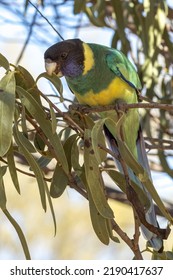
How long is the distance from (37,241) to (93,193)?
121 inches

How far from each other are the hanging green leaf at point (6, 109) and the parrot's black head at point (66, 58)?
0.46 metres

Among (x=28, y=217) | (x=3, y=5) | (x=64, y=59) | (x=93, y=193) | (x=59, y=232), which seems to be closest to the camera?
(x=93, y=193)

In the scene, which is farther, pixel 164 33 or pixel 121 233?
pixel 164 33

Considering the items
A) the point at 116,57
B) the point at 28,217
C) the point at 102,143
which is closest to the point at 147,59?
the point at 116,57

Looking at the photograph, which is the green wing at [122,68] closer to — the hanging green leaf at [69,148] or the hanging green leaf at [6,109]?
the hanging green leaf at [69,148]

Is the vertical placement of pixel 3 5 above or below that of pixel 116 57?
above

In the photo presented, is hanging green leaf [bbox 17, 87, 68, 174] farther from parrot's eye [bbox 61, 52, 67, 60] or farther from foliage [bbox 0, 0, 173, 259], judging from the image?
parrot's eye [bbox 61, 52, 67, 60]

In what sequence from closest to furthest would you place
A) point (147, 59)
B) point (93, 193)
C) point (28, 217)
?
point (93, 193), point (147, 59), point (28, 217)

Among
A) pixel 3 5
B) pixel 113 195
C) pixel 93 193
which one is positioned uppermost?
pixel 3 5

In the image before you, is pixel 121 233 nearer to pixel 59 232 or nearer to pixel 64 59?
pixel 64 59

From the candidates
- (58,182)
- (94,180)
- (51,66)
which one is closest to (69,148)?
(58,182)

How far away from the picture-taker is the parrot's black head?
2.05 m

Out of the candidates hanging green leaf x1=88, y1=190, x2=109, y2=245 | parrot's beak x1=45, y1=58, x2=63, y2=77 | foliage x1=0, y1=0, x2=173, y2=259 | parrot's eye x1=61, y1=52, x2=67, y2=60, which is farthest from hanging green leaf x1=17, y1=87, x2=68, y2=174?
parrot's eye x1=61, y1=52, x2=67, y2=60
